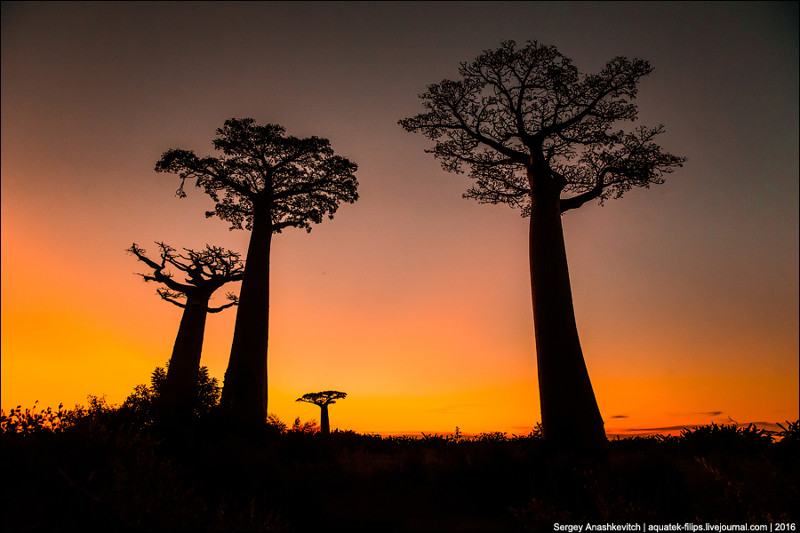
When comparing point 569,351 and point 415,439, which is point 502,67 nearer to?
point 569,351

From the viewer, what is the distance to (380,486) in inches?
324

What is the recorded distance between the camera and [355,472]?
8594mm

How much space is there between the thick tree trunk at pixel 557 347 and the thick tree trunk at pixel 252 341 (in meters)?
7.82

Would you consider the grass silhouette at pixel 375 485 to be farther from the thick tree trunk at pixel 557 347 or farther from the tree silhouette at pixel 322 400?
the tree silhouette at pixel 322 400

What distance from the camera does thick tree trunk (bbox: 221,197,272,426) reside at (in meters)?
13.1

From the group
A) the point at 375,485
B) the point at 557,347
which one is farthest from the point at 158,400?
the point at 557,347

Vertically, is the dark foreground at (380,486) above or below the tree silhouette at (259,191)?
below

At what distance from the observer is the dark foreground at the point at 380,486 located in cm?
545

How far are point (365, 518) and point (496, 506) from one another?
2.08 metres

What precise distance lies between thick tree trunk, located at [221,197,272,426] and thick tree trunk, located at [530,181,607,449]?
782 centimetres

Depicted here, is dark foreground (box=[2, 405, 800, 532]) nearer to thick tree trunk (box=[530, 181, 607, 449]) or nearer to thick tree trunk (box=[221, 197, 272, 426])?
thick tree trunk (box=[530, 181, 607, 449])

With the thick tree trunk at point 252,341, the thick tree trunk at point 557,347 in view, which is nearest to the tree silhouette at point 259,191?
the thick tree trunk at point 252,341

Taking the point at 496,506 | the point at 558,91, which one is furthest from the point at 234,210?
the point at 496,506

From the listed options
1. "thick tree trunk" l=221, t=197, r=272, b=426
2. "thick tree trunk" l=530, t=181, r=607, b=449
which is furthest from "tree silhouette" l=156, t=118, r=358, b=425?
"thick tree trunk" l=530, t=181, r=607, b=449
